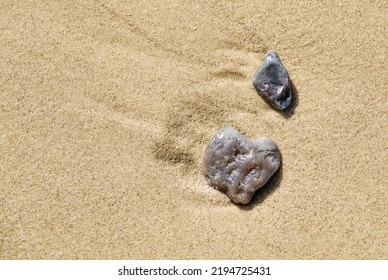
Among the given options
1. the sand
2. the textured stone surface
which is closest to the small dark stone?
the sand

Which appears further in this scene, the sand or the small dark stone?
the small dark stone

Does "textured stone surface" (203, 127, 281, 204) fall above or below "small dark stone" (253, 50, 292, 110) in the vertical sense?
below

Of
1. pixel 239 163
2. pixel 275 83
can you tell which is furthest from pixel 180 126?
pixel 275 83

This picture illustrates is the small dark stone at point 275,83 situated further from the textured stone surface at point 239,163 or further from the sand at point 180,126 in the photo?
the textured stone surface at point 239,163

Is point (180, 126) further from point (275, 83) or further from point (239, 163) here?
point (275, 83)

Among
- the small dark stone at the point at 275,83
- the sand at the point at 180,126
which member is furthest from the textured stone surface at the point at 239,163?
the small dark stone at the point at 275,83

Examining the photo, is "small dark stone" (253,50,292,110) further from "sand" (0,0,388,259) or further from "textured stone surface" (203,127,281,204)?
"textured stone surface" (203,127,281,204)
